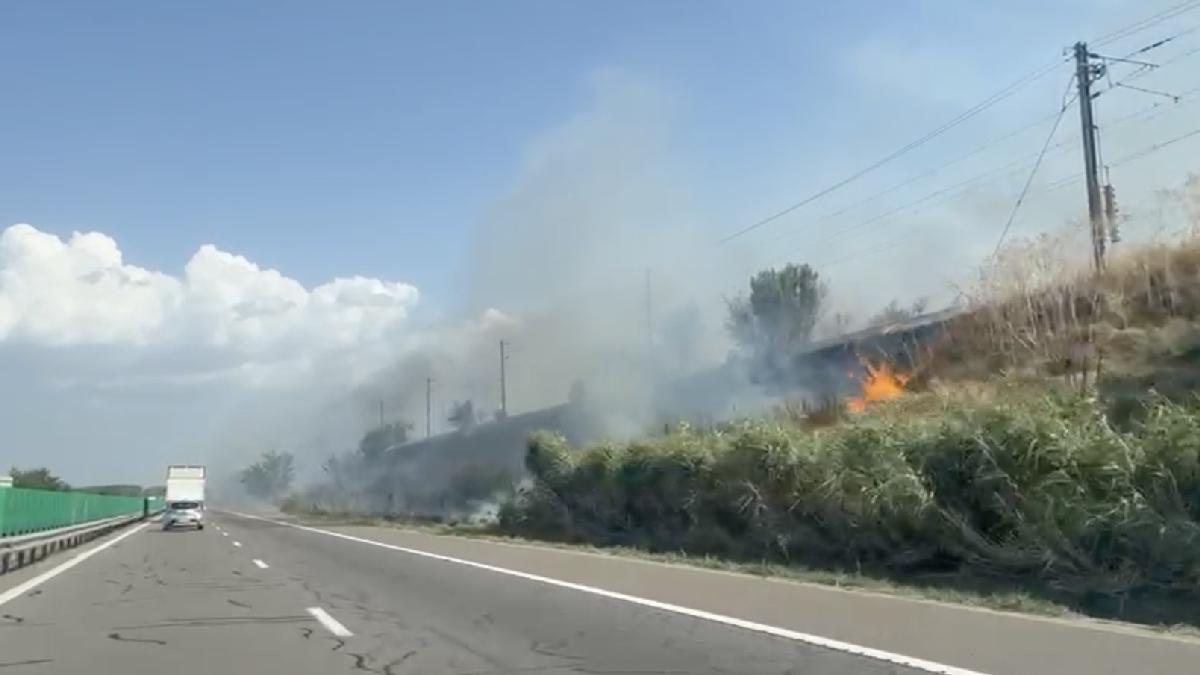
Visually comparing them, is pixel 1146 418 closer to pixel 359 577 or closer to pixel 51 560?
pixel 359 577

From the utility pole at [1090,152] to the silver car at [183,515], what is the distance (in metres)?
45.5

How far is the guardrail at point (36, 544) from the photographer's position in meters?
26.6

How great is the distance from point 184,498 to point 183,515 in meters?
4.88

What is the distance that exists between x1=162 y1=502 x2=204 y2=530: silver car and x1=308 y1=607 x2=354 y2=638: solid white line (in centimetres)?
4600

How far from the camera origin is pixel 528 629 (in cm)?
1406

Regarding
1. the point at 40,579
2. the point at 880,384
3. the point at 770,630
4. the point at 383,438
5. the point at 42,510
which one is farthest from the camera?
the point at 383,438

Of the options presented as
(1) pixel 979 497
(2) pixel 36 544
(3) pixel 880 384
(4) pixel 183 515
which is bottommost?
(1) pixel 979 497

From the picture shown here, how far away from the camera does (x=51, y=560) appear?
32438mm

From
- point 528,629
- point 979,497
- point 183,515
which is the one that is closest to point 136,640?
point 528,629

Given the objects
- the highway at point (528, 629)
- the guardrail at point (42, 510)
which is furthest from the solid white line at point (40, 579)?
the guardrail at point (42, 510)

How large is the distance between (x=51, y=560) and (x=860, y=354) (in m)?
25.8

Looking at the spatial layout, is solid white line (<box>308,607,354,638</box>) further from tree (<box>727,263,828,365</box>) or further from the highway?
tree (<box>727,263,828,365</box>)

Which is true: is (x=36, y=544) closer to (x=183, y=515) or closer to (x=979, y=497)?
(x=979, y=497)

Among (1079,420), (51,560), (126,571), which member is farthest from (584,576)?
(51,560)
